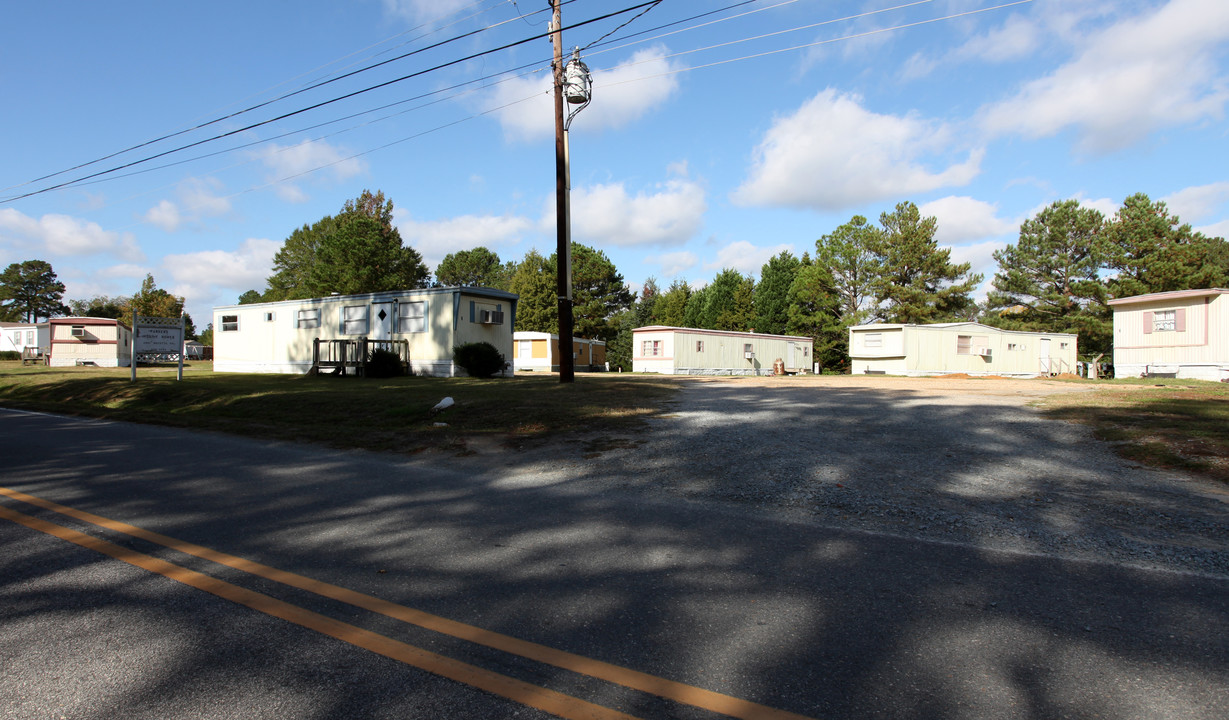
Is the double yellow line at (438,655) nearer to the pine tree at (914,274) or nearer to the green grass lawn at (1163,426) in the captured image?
the green grass lawn at (1163,426)

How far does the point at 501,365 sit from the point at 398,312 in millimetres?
4397

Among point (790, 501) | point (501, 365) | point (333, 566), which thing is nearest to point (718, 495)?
point (790, 501)

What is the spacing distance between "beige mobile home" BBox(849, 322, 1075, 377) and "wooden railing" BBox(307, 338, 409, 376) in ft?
72.4

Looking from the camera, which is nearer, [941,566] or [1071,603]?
[1071,603]

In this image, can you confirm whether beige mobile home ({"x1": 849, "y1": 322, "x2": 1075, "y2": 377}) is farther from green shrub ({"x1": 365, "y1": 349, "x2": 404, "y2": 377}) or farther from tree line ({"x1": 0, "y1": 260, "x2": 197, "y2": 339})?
tree line ({"x1": 0, "y1": 260, "x2": 197, "y2": 339})

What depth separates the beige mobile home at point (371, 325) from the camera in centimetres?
2177

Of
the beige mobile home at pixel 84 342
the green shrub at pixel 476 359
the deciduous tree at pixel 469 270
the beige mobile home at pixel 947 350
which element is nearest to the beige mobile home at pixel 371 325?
the green shrub at pixel 476 359

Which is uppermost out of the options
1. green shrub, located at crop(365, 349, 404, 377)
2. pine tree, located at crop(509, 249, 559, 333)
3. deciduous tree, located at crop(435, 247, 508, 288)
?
deciduous tree, located at crop(435, 247, 508, 288)

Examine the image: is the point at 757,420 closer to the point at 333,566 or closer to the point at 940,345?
the point at 333,566

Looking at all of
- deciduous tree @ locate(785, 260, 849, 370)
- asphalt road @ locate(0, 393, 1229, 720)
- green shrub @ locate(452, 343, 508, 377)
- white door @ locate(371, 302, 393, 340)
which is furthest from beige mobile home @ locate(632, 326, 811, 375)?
asphalt road @ locate(0, 393, 1229, 720)

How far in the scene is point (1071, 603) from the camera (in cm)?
310

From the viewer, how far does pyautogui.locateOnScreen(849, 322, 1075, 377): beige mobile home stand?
30.1 meters

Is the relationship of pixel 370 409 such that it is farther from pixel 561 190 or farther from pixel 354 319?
pixel 354 319

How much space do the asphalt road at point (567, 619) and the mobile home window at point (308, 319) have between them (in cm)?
2081
